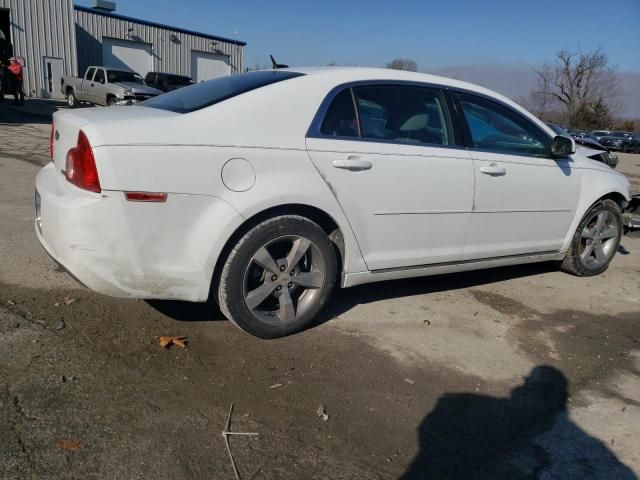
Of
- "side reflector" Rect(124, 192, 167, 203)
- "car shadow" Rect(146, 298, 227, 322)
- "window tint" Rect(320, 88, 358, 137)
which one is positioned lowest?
"car shadow" Rect(146, 298, 227, 322)

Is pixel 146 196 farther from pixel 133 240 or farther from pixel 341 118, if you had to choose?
pixel 341 118

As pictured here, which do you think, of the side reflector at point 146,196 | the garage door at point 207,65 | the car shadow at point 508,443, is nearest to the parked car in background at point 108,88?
the garage door at point 207,65

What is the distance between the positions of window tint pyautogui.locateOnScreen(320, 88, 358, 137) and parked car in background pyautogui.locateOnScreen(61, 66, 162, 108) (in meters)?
17.1

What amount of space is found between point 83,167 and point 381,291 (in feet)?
8.25

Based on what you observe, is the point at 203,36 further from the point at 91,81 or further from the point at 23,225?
the point at 23,225

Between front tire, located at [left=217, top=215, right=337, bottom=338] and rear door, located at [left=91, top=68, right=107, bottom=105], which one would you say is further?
rear door, located at [left=91, top=68, right=107, bottom=105]

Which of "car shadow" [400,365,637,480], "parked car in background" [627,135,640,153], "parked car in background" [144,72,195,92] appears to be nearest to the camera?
"car shadow" [400,365,637,480]

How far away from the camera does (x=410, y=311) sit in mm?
4129

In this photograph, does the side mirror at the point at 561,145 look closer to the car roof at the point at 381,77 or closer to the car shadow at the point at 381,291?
the car roof at the point at 381,77

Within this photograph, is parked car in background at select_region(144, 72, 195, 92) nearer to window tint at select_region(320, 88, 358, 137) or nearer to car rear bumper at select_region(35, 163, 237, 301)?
window tint at select_region(320, 88, 358, 137)

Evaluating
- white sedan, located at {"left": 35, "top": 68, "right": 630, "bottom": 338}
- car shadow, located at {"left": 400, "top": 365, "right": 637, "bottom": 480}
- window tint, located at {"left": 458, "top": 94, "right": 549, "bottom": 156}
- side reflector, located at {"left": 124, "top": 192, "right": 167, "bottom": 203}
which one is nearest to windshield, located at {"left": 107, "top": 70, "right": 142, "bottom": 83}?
white sedan, located at {"left": 35, "top": 68, "right": 630, "bottom": 338}

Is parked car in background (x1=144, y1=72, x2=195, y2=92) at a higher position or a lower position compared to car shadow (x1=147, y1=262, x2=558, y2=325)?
higher

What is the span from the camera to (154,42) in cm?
3331

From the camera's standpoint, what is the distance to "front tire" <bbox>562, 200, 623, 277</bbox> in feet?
16.5
